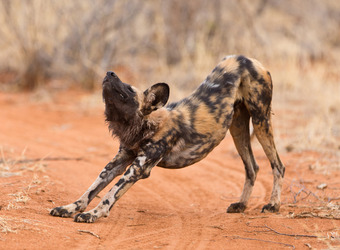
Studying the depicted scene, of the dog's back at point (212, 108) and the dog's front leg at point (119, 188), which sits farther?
the dog's back at point (212, 108)

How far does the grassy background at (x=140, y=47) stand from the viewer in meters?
11.0

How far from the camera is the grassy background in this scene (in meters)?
11.0

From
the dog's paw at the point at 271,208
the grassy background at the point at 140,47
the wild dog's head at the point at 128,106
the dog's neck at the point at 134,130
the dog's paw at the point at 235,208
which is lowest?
the dog's paw at the point at 271,208

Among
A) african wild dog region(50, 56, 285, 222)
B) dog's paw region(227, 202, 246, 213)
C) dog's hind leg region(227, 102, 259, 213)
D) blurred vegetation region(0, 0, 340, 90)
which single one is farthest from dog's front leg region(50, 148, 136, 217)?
blurred vegetation region(0, 0, 340, 90)

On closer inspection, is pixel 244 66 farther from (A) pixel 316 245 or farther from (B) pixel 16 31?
(B) pixel 16 31

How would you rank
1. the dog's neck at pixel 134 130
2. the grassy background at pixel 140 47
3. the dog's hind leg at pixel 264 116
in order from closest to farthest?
the dog's neck at pixel 134 130 < the dog's hind leg at pixel 264 116 < the grassy background at pixel 140 47

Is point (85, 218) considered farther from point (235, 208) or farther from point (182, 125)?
point (235, 208)

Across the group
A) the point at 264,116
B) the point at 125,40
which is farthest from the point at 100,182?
the point at 125,40

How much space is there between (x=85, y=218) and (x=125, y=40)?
29.8 feet

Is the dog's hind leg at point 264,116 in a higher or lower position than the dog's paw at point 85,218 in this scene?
higher

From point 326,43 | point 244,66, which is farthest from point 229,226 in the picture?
point 326,43

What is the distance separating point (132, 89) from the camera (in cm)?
418

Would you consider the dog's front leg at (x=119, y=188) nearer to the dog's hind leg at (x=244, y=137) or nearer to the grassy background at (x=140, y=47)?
the dog's hind leg at (x=244, y=137)

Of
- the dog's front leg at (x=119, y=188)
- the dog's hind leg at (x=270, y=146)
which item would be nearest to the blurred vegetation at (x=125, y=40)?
the dog's hind leg at (x=270, y=146)
